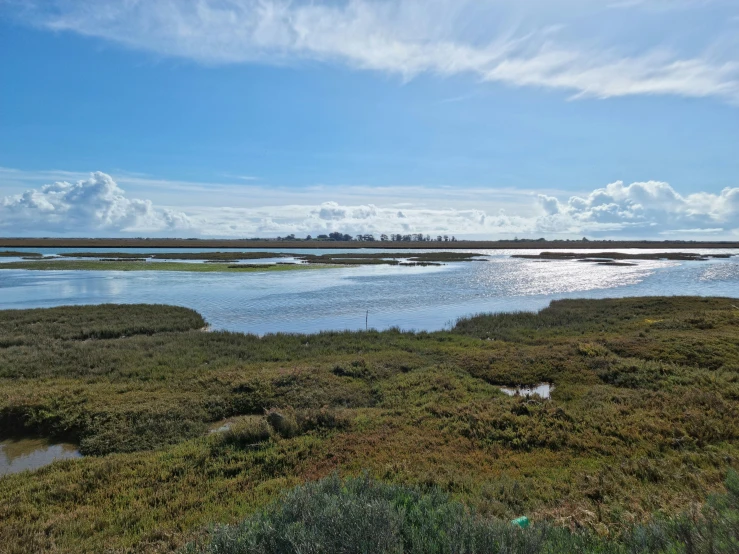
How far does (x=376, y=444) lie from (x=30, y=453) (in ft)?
31.7

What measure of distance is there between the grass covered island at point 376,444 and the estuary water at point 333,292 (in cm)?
880

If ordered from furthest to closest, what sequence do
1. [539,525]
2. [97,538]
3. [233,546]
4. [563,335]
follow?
[563,335], [97,538], [539,525], [233,546]

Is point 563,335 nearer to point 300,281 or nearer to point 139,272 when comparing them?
point 300,281

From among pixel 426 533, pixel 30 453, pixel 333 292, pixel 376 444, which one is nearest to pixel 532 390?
pixel 376 444

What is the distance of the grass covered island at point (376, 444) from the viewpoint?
5.46m

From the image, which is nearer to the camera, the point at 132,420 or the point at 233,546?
the point at 233,546

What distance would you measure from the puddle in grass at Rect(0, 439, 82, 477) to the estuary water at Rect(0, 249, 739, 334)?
16181 mm

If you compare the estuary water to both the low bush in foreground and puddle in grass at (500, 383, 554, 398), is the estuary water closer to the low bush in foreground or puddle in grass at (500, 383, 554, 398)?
puddle in grass at (500, 383, 554, 398)

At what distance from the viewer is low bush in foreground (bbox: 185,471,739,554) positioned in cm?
470

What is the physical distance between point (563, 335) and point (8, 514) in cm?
2608

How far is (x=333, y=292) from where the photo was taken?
150ft

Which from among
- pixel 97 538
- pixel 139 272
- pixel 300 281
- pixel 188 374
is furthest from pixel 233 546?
pixel 139 272

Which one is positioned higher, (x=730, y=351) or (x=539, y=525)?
(x=539, y=525)

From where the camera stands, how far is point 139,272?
68.8 m
